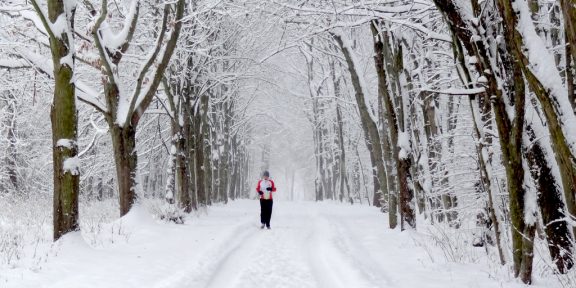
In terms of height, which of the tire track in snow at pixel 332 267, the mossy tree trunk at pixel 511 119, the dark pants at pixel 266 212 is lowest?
the tire track in snow at pixel 332 267

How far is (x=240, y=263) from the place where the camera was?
812cm

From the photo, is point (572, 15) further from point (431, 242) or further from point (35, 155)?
point (35, 155)

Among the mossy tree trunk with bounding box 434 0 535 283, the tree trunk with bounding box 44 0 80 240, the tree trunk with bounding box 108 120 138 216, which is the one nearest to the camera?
the mossy tree trunk with bounding box 434 0 535 283

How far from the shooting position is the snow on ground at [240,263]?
615 cm

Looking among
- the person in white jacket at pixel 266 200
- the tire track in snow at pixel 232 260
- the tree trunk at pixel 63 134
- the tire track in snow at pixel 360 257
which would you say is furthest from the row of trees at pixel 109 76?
the tire track in snow at pixel 360 257

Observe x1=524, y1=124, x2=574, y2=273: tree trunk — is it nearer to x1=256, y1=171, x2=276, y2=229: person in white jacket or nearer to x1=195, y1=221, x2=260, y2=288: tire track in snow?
x1=195, y1=221, x2=260, y2=288: tire track in snow

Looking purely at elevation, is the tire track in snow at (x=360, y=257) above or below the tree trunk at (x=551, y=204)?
below

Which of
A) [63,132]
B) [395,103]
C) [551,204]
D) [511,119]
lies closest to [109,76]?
[63,132]

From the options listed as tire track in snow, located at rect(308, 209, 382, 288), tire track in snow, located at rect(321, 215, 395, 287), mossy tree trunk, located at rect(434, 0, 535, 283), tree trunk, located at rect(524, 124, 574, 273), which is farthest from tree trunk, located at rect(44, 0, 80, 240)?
tree trunk, located at rect(524, 124, 574, 273)

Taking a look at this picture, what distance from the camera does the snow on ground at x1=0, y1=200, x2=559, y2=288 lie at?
6.15 metres

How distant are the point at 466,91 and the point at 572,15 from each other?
2.66 m

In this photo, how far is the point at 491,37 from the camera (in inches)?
216

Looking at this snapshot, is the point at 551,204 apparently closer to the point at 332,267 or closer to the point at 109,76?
the point at 332,267

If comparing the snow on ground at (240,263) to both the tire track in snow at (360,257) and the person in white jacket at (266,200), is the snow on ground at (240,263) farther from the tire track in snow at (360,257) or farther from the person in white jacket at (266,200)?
the person in white jacket at (266,200)
